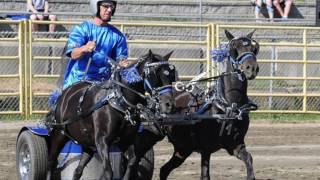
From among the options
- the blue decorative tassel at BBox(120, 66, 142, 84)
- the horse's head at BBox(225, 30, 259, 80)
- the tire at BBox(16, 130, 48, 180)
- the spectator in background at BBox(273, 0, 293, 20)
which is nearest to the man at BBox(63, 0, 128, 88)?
the blue decorative tassel at BBox(120, 66, 142, 84)

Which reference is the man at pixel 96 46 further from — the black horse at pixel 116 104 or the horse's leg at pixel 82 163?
the horse's leg at pixel 82 163

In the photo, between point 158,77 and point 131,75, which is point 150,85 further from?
point 131,75

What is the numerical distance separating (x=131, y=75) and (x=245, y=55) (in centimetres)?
152

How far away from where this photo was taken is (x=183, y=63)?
1928 centimetres

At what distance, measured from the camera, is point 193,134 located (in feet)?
31.1

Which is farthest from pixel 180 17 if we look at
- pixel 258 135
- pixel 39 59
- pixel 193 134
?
pixel 193 134

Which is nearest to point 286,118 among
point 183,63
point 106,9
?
point 183,63

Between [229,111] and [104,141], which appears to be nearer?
[104,141]

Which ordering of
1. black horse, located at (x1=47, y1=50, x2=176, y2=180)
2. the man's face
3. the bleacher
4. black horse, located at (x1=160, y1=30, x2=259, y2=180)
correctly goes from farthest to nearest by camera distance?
the bleacher
black horse, located at (x1=160, y1=30, x2=259, y2=180)
the man's face
black horse, located at (x1=47, y1=50, x2=176, y2=180)

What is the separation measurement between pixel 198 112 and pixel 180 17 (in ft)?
42.9

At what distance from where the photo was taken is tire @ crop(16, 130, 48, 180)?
9266 mm

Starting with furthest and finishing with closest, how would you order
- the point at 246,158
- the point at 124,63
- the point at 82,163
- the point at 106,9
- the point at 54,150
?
the point at 54,150 → the point at 246,158 → the point at 82,163 → the point at 106,9 → the point at 124,63

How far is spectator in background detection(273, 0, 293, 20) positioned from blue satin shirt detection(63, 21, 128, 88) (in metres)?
15.4

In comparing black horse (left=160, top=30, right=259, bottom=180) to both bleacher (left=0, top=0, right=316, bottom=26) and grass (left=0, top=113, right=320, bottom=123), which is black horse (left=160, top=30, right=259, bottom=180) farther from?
bleacher (left=0, top=0, right=316, bottom=26)
